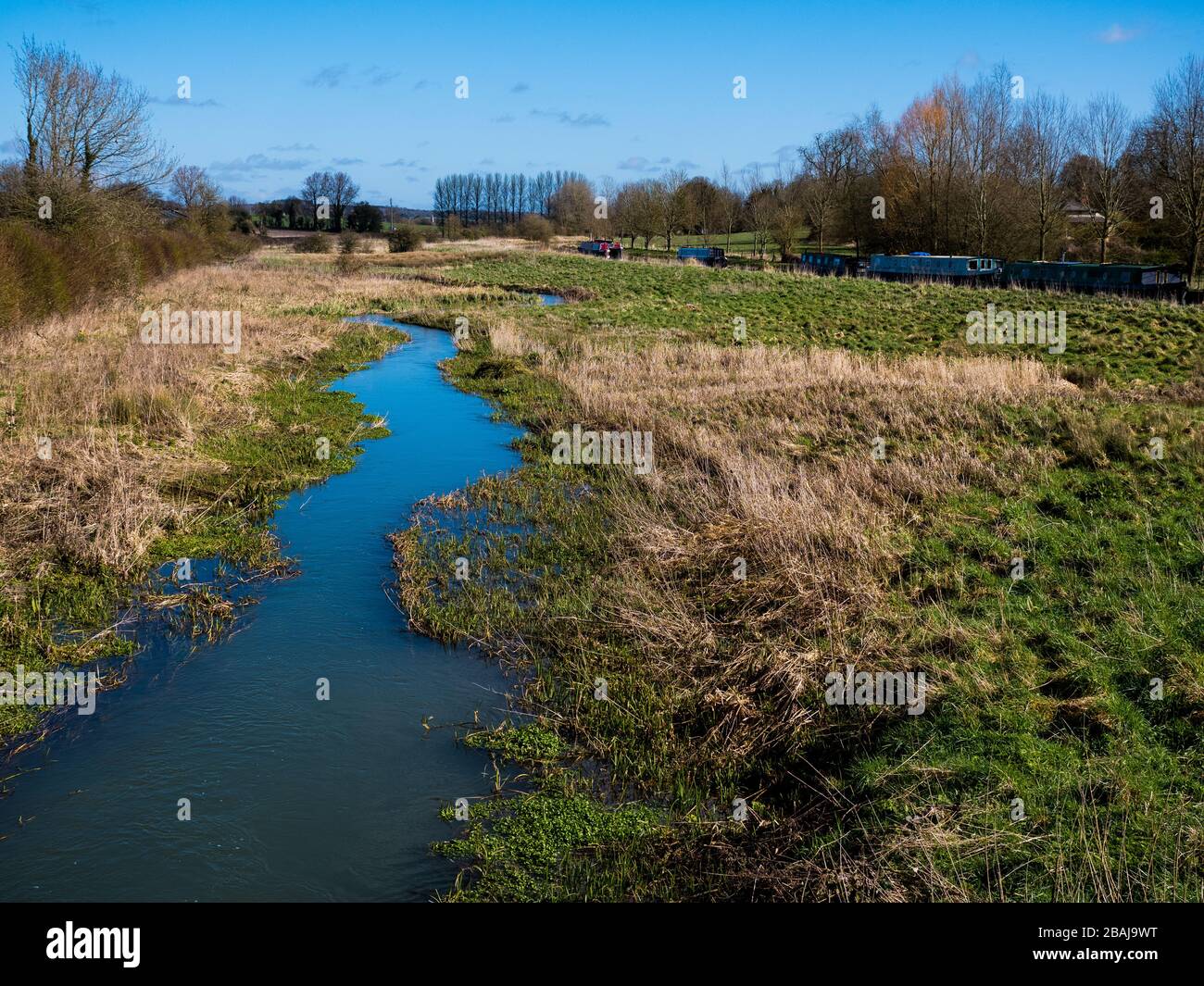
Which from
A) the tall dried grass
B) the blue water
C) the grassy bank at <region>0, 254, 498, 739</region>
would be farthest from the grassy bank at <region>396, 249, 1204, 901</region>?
the grassy bank at <region>0, 254, 498, 739</region>

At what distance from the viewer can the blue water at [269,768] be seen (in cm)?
550

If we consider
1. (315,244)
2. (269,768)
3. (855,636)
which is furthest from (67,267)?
(315,244)

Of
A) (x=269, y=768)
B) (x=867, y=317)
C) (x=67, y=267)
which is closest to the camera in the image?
(x=269, y=768)

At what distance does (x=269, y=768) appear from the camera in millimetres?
6648

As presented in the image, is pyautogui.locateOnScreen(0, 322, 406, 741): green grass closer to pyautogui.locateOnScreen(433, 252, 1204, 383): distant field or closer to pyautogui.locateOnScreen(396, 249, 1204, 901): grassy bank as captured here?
pyautogui.locateOnScreen(396, 249, 1204, 901): grassy bank

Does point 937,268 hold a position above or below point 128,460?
above

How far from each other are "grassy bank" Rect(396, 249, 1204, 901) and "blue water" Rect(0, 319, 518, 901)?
0.55m

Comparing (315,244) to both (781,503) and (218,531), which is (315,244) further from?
(781,503)

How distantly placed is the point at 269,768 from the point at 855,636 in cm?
500

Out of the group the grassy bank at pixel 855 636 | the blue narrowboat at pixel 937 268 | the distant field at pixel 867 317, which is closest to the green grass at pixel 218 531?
the grassy bank at pixel 855 636

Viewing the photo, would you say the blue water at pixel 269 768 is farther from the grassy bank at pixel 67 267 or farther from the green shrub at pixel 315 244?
the green shrub at pixel 315 244
